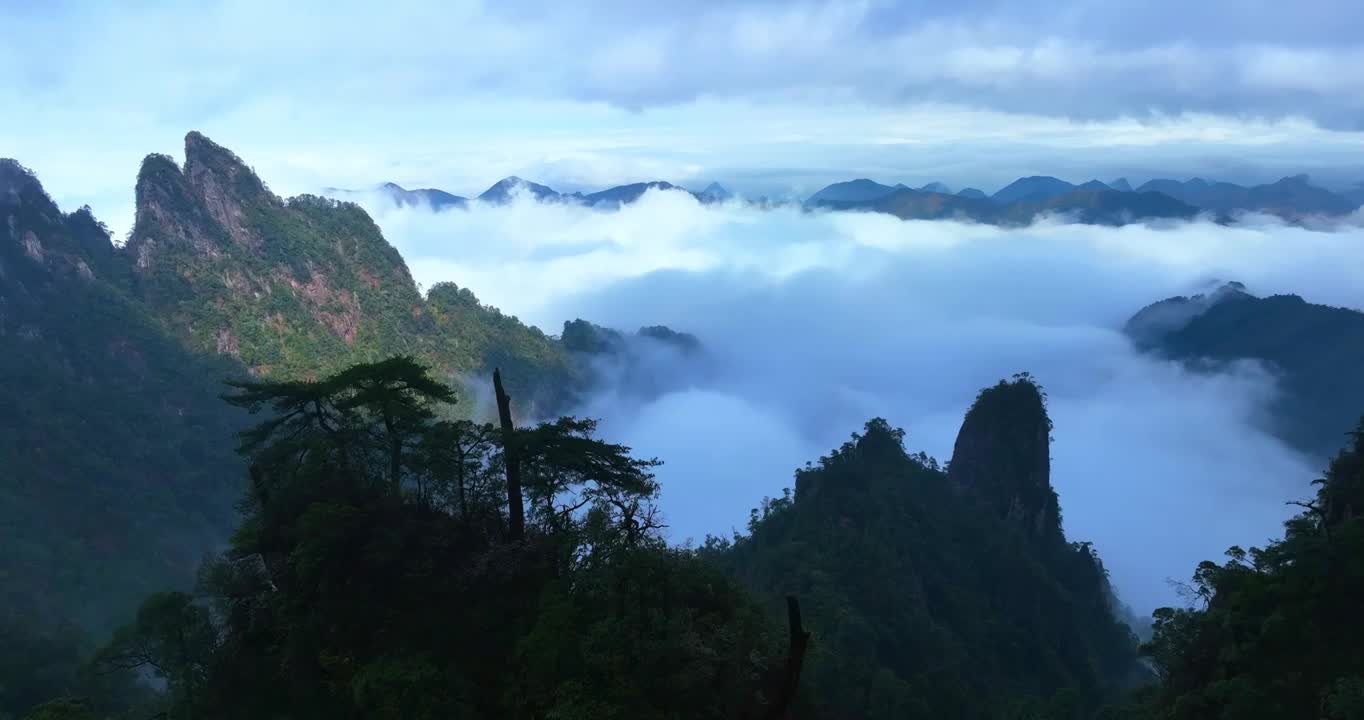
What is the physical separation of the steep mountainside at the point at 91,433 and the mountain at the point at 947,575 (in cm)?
3315

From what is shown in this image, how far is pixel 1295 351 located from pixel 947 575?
102105 millimetres

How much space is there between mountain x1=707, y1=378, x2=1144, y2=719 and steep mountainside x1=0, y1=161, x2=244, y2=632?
33149 millimetres

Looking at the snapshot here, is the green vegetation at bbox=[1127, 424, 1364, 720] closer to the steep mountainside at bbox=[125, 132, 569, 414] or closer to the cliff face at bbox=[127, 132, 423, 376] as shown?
the steep mountainside at bbox=[125, 132, 569, 414]

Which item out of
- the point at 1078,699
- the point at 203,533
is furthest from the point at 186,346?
the point at 1078,699

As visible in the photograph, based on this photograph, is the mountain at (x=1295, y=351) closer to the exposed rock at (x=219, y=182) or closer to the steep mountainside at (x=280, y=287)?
the steep mountainside at (x=280, y=287)

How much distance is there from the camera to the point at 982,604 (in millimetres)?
44094

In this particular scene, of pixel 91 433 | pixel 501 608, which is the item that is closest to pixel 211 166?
pixel 91 433

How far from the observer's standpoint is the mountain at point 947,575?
3275 cm

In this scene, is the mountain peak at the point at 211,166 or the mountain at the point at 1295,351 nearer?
the mountain peak at the point at 211,166

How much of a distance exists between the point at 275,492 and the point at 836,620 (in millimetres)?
23266

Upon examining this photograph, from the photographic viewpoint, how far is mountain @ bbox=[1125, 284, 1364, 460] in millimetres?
107250

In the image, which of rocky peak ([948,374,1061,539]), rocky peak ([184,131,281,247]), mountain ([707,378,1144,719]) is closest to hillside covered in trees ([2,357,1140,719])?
mountain ([707,378,1144,719])

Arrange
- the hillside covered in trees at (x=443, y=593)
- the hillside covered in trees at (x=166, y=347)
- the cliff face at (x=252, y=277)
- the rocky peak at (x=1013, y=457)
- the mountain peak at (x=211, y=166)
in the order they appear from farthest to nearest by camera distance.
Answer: the mountain peak at (x=211, y=166)
the cliff face at (x=252, y=277)
the rocky peak at (x=1013, y=457)
the hillside covered in trees at (x=166, y=347)
the hillside covered in trees at (x=443, y=593)

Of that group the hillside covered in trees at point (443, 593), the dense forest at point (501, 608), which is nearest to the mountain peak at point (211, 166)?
the dense forest at point (501, 608)
